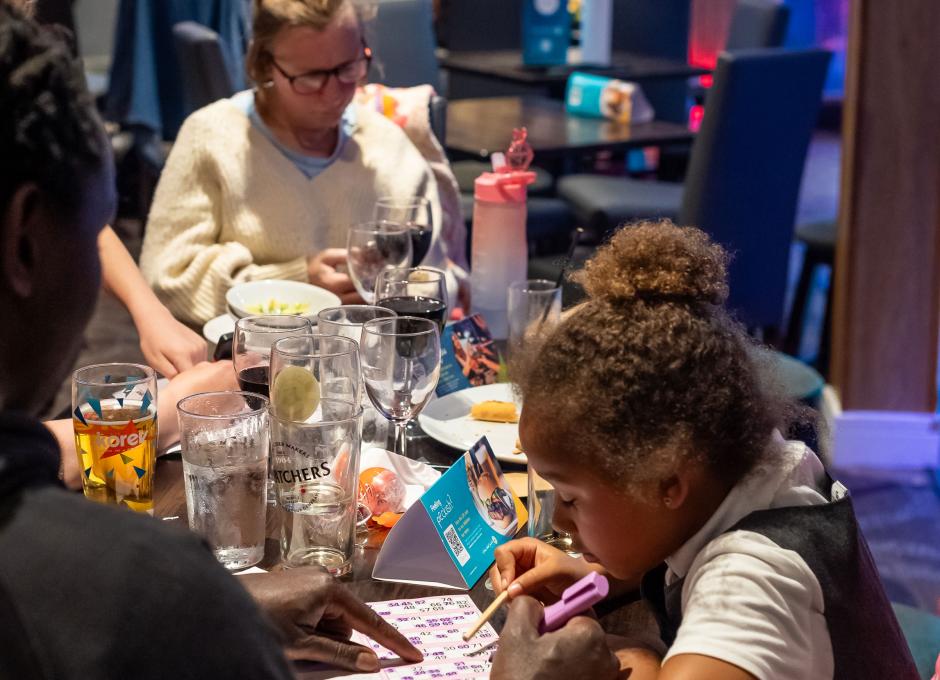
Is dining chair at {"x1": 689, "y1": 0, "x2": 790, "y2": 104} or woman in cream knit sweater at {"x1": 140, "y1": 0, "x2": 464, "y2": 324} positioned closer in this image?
woman in cream knit sweater at {"x1": 140, "y1": 0, "x2": 464, "y2": 324}

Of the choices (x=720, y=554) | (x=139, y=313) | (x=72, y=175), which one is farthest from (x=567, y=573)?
(x=139, y=313)

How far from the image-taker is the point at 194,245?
2389 mm

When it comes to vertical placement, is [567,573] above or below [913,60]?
below

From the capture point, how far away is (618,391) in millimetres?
1063

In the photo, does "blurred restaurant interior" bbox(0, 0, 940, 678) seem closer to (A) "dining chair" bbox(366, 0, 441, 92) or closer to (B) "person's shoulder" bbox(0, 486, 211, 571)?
(A) "dining chair" bbox(366, 0, 441, 92)

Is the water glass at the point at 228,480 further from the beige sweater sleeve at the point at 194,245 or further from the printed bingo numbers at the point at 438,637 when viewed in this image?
the beige sweater sleeve at the point at 194,245

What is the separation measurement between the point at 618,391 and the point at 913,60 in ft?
9.03

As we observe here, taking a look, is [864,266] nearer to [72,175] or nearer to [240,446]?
[240,446]

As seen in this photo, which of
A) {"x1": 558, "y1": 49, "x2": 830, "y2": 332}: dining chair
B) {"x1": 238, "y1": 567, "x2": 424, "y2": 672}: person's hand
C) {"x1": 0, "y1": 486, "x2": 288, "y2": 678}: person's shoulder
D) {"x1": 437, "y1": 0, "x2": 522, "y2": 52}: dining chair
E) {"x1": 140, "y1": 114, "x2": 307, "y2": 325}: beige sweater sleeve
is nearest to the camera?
{"x1": 0, "y1": 486, "x2": 288, "y2": 678}: person's shoulder

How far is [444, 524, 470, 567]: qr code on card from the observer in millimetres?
1265

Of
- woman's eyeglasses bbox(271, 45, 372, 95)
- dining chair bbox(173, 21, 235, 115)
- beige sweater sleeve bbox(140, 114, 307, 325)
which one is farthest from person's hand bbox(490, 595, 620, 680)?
dining chair bbox(173, 21, 235, 115)

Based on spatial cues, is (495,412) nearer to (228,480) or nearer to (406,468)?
(406,468)

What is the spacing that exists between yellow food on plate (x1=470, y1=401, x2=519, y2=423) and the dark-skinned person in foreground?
3.24 feet

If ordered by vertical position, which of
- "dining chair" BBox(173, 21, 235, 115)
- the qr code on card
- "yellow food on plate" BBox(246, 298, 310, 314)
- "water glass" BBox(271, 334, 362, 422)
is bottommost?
the qr code on card
